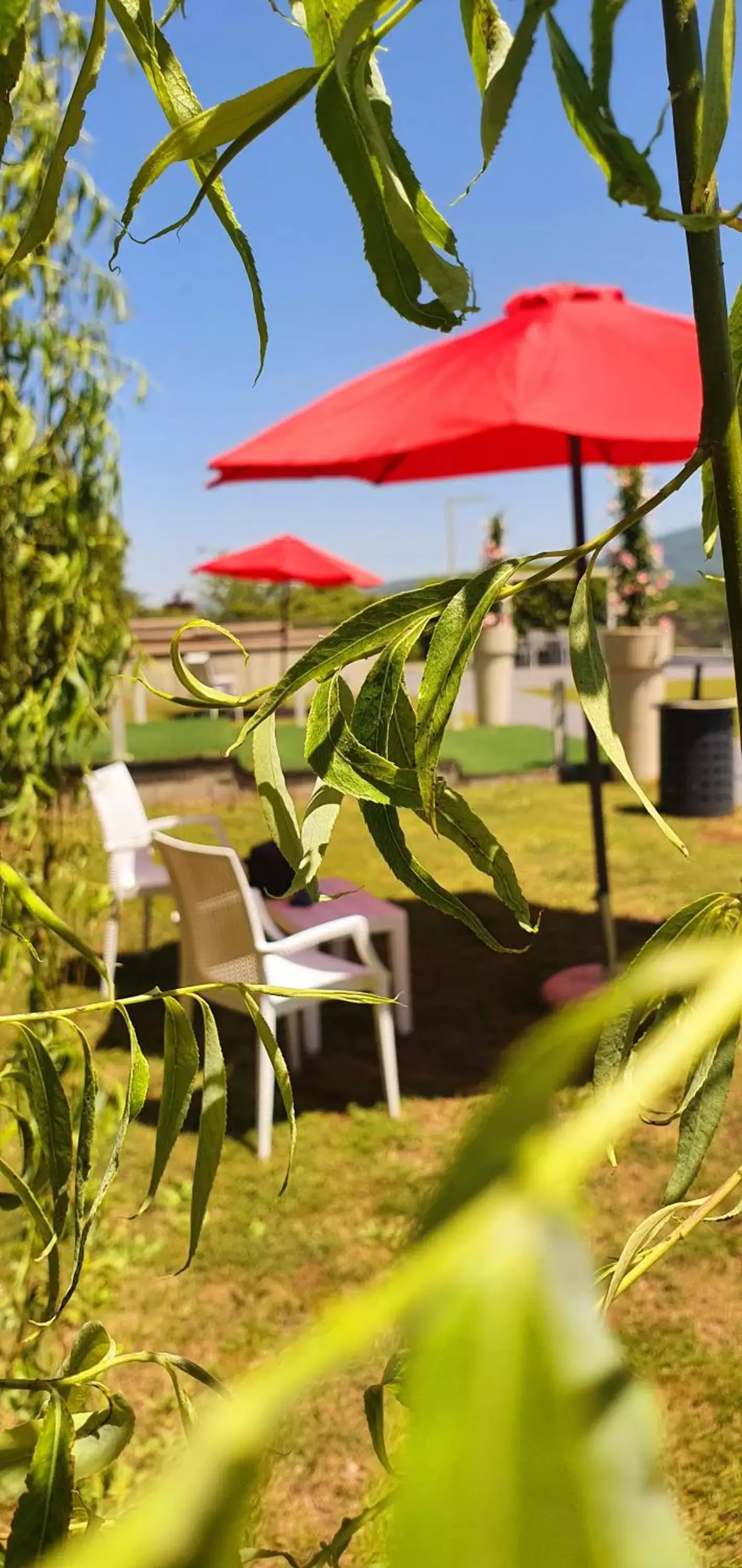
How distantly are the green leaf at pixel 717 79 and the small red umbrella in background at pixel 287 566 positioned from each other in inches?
310

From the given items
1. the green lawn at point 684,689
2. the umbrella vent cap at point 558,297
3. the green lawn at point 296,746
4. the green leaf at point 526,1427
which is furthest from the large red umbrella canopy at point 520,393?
the green lawn at point 684,689

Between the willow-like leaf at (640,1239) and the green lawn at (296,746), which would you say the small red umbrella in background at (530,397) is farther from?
the green lawn at (296,746)

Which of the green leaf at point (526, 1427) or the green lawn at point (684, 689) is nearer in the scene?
the green leaf at point (526, 1427)

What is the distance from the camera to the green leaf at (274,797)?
0.39m

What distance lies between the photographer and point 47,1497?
1.26 feet

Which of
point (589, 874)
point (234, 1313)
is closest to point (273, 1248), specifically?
point (234, 1313)

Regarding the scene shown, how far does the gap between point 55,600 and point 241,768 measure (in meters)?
6.61

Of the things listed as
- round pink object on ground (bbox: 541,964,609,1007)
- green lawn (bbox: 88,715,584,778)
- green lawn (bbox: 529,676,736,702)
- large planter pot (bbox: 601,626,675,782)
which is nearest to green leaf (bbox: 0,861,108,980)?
round pink object on ground (bbox: 541,964,609,1007)

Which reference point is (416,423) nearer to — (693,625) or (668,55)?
(668,55)

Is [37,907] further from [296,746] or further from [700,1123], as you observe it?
[296,746]

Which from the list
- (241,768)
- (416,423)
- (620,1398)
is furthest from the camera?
(241,768)

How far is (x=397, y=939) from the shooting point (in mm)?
3688

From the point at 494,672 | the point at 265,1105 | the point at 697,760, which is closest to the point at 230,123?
the point at 265,1105

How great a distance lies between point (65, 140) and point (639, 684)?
797 centimetres
